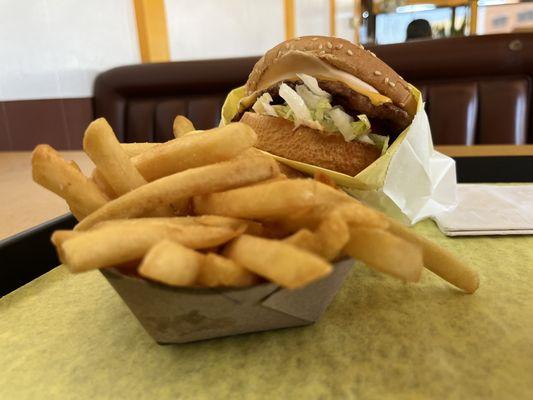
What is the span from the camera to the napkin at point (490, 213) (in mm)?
974

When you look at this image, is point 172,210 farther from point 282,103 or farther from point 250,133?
point 282,103

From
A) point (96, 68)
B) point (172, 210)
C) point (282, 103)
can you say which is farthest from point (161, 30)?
point (172, 210)

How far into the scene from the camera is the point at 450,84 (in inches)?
98.3

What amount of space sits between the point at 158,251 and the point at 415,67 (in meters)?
2.38

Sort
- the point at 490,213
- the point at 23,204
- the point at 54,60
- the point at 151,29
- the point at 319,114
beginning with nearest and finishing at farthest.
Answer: the point at 490,213 < the point at 319,114 < the point at 23,204 < the point at 54,60 < the point at 151,29

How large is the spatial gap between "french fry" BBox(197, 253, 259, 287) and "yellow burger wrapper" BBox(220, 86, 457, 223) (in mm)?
633

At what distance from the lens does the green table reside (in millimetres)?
531

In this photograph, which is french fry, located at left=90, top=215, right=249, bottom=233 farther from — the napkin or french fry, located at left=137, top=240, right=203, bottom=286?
the napkin

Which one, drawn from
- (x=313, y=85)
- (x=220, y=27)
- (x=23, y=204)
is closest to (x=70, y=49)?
(x=220, y=27)

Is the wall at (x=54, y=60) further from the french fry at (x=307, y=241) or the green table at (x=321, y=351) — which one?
the french fry at (x=307, y=241)

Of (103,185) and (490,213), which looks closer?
(103,185)

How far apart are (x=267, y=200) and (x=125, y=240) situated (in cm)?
16

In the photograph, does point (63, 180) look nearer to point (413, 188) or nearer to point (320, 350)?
point (320, 350)

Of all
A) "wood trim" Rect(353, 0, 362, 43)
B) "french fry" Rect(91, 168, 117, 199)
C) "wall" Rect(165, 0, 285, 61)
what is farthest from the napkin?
"wood trim" Rect(353, 0, 362, 43)
